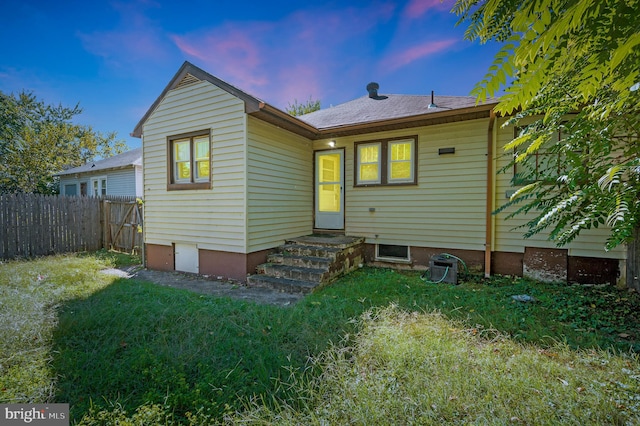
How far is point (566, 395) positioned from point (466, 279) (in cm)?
372

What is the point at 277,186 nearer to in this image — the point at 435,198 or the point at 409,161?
the point at 409,161

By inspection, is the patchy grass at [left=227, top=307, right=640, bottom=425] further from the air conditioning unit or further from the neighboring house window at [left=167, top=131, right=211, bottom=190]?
the neighboring house window at [left=167, top=131, right=211, bottom=190]

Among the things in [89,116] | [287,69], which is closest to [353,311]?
[287,69]

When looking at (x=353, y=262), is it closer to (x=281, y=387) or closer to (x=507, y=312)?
(x=507, y=312)

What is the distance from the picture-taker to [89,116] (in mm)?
24922

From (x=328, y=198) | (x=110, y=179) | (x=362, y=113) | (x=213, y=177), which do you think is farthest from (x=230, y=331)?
(x=110, y=179)

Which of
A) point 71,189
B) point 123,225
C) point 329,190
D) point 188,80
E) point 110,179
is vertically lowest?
point 123,225

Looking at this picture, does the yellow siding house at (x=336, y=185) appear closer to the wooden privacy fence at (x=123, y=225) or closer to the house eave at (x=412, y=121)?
the house eave at (x=412, y=121)

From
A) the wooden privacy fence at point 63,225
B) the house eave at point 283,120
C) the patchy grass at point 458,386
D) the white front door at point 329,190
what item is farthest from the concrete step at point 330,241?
the wooden privacy fence at point 63,225

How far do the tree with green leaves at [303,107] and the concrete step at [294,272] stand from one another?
71.5ft

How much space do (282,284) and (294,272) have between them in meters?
0.37

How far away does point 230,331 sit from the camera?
3.32m

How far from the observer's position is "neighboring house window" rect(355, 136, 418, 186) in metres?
6.44

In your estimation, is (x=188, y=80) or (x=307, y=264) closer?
(x=307, y=264)
